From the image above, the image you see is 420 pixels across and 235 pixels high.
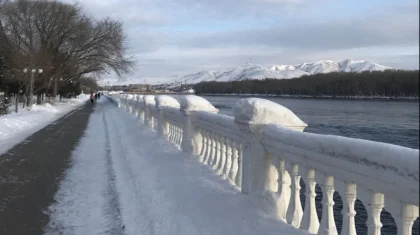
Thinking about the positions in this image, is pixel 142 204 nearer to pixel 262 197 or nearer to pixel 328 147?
pixel 262 197

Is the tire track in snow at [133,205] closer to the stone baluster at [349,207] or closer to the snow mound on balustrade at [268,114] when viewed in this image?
the snow mound on balustrade at [268,114]

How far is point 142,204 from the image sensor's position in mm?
5488

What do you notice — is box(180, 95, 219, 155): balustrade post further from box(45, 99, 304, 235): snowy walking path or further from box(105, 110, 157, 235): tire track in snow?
box(105, 110, 157, 235): tire track in snow

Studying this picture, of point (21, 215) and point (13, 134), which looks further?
point (13, 134)

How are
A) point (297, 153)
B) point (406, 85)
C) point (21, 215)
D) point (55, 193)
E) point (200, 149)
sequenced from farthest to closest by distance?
point (406, 85)
point (200, 149)
point (55, 193)
point (21, 215)
point (297, 153)

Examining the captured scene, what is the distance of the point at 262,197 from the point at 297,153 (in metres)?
0.92

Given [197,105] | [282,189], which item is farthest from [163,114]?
[282,189]

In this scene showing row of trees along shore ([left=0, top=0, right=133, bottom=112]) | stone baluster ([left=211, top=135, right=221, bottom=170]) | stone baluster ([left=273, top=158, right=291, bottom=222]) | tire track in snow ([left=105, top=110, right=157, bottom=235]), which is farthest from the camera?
row of trees along shore ([left=0, top=0, right=133, bottom=112])

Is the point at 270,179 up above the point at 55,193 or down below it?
above

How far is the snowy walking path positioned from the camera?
4.16 metres

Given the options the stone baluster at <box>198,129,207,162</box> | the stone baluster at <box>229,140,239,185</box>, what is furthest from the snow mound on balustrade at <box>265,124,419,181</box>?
the stone baluster at <box>198,129,207,162</box>

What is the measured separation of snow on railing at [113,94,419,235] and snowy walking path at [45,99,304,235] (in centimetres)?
22

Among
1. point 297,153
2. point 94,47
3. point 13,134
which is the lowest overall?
point 13,134

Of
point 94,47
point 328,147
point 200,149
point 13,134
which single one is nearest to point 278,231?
point 328,147
